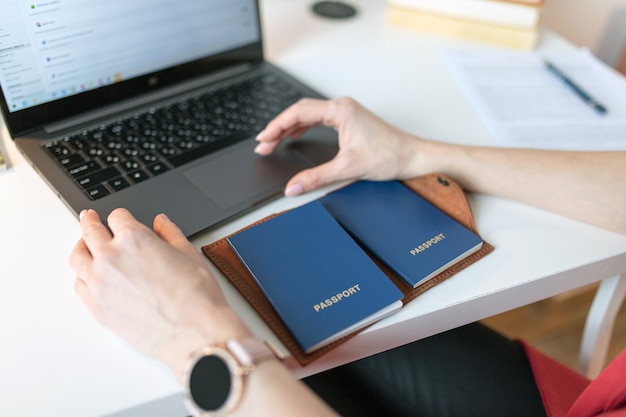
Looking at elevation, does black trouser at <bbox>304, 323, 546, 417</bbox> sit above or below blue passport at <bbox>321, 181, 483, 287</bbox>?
below

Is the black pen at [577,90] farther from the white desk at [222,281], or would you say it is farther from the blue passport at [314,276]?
the blue passport at [314,276]

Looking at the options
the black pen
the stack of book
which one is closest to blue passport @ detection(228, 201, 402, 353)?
the black pen

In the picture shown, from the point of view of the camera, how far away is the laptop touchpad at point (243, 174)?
2.53 feet

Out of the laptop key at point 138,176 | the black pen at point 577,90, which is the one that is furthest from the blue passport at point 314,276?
the black pen at point 577,90

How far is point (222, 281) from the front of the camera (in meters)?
0.66

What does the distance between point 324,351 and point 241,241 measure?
0.56ft

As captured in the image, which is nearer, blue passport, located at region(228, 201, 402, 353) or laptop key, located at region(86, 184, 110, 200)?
blue passport, located at region(228, 201, 402, 353)

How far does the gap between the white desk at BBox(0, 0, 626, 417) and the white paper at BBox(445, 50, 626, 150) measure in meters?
0.05

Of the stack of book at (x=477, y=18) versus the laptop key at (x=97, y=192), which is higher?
the stack of book at (x=477, y=18)

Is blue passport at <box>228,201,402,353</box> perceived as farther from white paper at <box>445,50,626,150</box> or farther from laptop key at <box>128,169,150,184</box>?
white paper at <box>445,50,626,150</box>

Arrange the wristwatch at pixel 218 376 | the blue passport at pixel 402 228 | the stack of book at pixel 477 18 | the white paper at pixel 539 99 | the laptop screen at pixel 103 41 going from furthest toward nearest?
the stack of book at pixel 477 18, the white paper at pixel 539 99, the laptop screen at pixel 103 41, the blue passport at pixel 402 228, the wristwatch at pixel 218 376

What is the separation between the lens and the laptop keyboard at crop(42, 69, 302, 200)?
78 centimetres

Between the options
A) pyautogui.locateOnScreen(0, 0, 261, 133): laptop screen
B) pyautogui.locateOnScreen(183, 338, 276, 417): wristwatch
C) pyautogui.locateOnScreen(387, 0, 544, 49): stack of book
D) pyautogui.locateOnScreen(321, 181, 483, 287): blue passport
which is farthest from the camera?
pyautogui.locateOnScreen(387, 0, 544, 49): stack of book

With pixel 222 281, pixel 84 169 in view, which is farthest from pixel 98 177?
pixel 222 281
